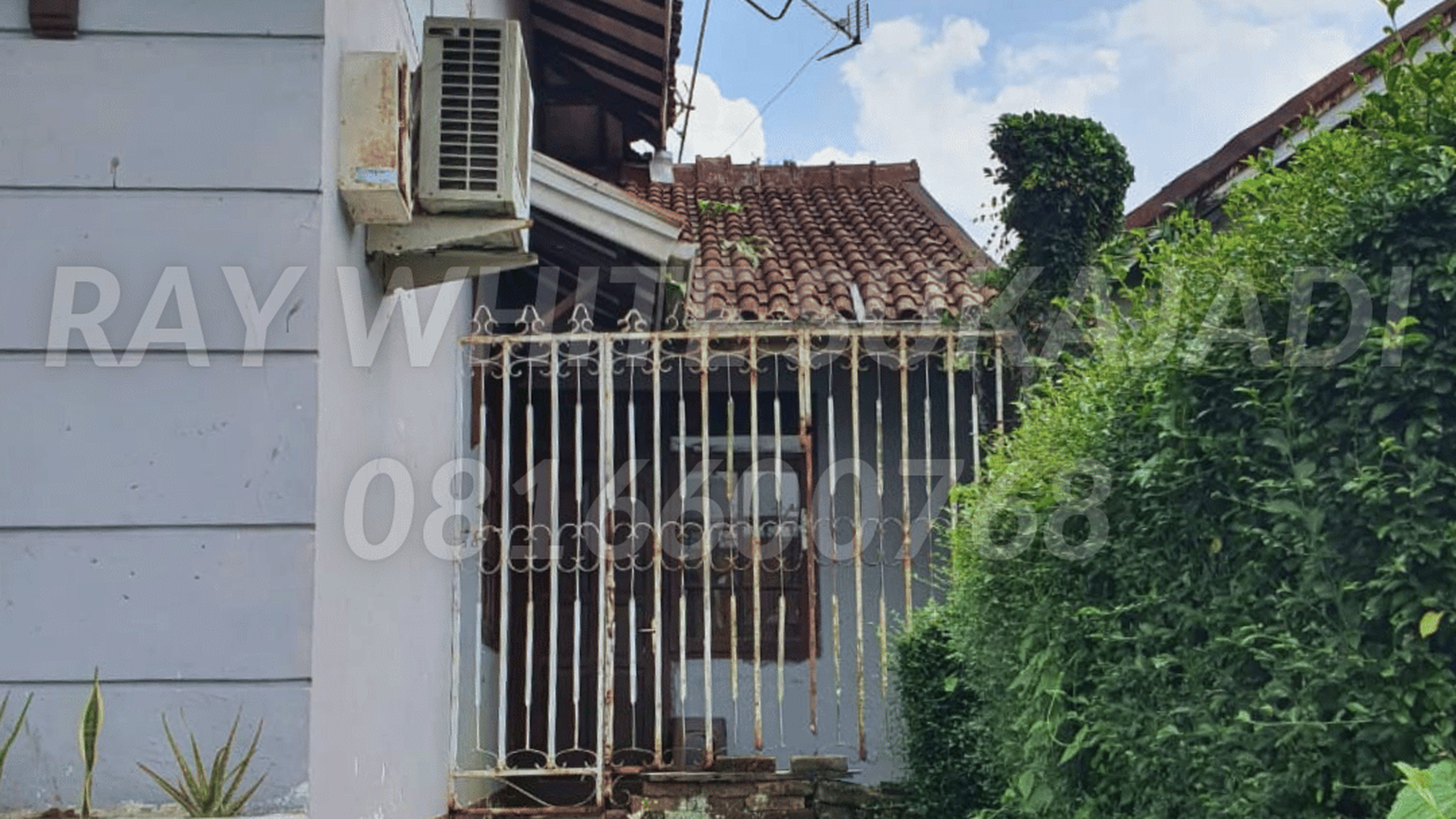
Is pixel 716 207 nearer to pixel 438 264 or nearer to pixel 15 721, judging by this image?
pixel 438 264

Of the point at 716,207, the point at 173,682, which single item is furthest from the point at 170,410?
the point at 716,207

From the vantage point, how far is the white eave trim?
6.99 metres

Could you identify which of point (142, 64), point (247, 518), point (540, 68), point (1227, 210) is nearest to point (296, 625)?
point (247, 518)

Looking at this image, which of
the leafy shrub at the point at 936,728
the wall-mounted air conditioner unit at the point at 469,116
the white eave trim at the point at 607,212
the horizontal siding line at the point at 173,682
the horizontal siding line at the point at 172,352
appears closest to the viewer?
the horizontal siding line at the point at 173,682

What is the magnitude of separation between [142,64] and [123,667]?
4.92ft

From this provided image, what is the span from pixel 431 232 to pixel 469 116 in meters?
0.37

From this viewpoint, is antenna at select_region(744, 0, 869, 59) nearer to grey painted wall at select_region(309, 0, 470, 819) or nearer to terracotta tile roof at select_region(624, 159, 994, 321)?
terracotta tile roof at select_region(624, 159, 994, 321)

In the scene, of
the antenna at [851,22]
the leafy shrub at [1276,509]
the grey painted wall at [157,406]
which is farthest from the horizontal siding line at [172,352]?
the antenna at [851,22]

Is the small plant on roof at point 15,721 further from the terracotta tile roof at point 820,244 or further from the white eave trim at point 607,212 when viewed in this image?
the terracotta tile roof at point 820,244

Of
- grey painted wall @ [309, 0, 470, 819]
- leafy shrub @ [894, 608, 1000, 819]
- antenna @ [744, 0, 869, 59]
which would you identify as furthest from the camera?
antenna @ [744, 0, 869, 59]

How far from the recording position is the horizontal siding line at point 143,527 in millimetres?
3660

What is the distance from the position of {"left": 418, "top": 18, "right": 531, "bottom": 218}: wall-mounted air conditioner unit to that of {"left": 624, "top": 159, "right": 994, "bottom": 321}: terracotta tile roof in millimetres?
2788

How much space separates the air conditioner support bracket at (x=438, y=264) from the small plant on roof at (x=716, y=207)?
227 inches

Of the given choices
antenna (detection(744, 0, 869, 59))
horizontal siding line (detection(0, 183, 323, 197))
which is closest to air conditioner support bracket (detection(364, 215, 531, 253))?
horizontal siding line (detection(0, 183, 323, 197))
